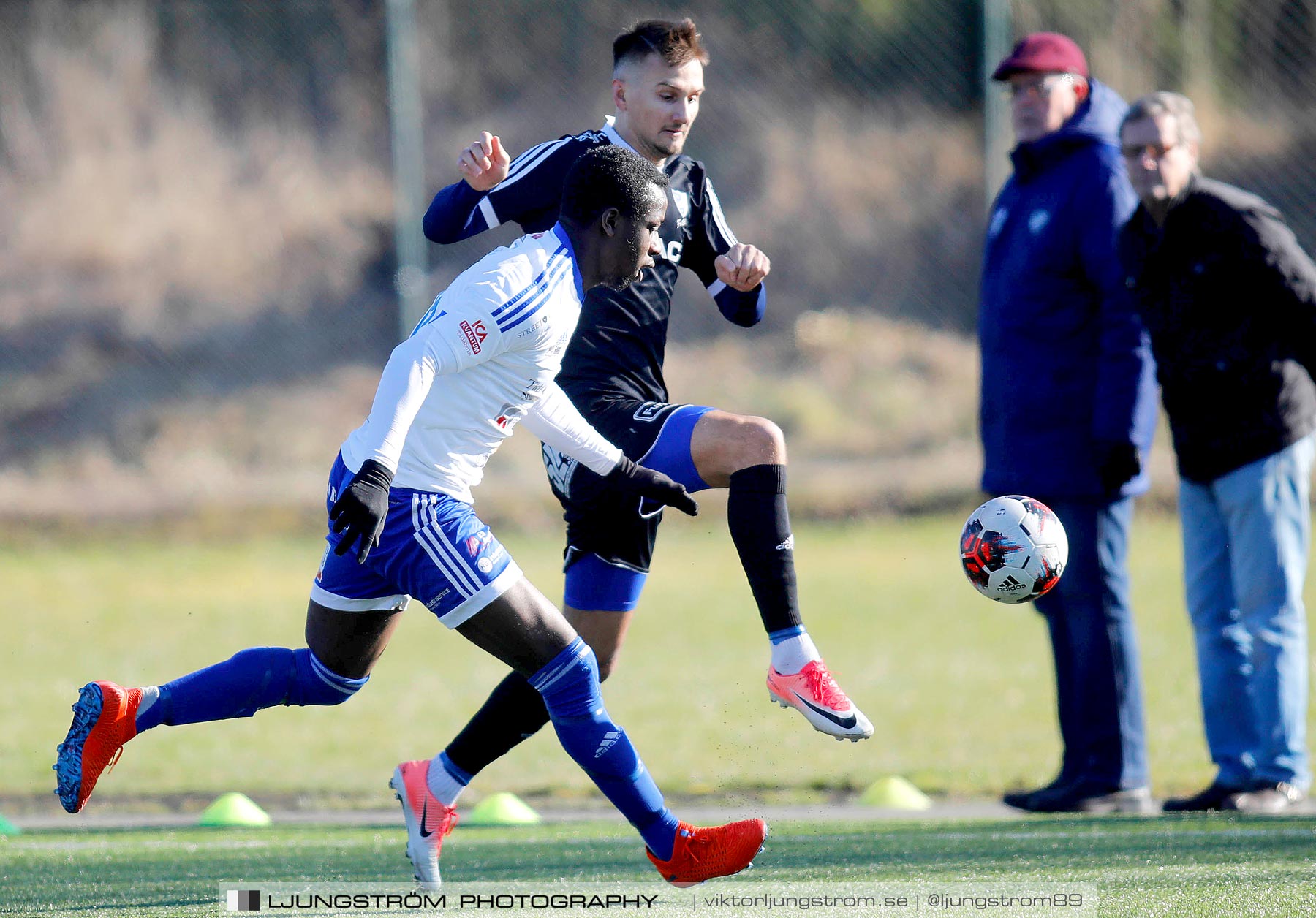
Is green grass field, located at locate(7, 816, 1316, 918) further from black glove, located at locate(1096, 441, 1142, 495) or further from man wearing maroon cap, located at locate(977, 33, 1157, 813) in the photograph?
black glove, located at locate(1096, 441, 1142, 495)

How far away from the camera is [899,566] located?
13.1 m

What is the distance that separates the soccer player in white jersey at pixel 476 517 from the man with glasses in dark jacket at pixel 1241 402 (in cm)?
252

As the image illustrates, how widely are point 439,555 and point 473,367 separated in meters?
0.49

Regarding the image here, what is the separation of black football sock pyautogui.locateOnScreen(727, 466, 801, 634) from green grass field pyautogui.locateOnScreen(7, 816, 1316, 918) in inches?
30.1

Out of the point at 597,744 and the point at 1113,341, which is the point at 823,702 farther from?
the point at 1113,341

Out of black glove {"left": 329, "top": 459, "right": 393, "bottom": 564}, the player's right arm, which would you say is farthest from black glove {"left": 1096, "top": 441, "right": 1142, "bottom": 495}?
black glove {"left": 329, "top": 459, "right": 393, "bottom": 564}

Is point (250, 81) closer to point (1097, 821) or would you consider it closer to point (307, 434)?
point (307, 434)

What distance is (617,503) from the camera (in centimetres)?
498

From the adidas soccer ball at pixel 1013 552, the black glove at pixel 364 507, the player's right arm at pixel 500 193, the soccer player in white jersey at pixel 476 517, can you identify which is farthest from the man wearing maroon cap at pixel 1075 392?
the black glove at pixel 364 507

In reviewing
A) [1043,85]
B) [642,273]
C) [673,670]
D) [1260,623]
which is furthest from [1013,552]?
[673,670]

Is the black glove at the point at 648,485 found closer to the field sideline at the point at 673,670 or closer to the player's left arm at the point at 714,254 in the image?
the player's left arm at the point at 714,254

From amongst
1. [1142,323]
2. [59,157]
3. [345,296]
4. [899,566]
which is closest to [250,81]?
[59,157]

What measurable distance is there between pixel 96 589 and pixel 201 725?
162 inches

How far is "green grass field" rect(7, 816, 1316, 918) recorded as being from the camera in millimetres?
4215
